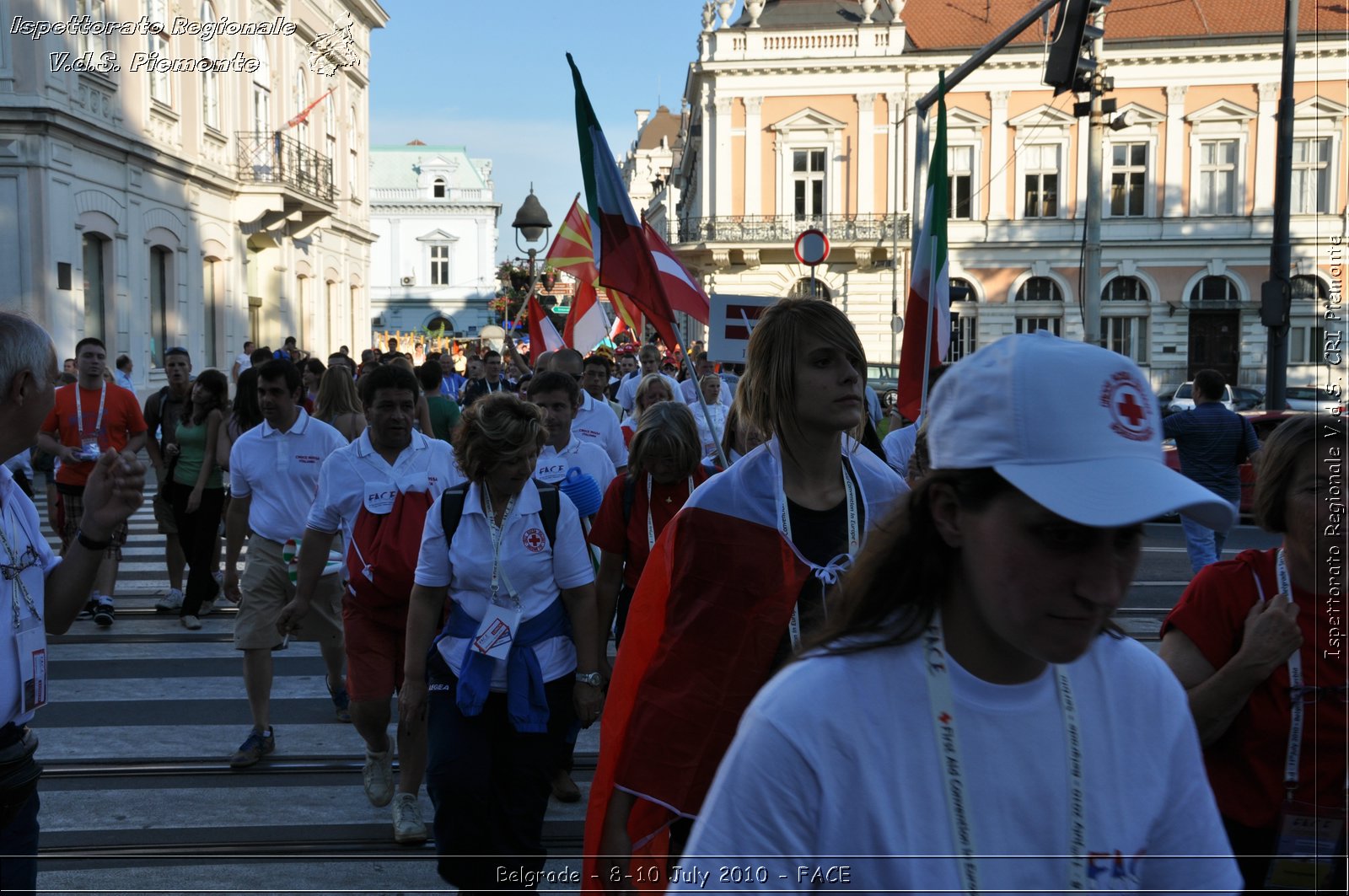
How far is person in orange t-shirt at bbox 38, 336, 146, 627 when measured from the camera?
8.98m

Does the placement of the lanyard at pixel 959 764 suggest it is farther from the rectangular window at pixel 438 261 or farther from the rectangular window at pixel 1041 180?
the rectangular window at pixel 438 261

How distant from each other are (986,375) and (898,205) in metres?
41.8

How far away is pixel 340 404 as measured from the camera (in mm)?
7234

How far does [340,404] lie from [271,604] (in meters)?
1.57

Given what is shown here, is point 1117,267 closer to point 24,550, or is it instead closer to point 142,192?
point 142,192

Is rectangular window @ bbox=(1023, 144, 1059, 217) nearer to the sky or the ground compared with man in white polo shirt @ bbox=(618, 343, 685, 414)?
nearer to the sky

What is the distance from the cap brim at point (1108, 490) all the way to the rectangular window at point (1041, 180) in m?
43.2

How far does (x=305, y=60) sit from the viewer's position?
32469mm

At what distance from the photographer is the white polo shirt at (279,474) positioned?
6.38 m

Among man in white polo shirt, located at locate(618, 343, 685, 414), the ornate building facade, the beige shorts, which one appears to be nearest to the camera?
the beige shorts

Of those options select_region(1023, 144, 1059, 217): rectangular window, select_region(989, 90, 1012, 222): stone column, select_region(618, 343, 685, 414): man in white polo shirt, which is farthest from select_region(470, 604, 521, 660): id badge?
select_region(1023, 144, 1059, 217): rectangular window

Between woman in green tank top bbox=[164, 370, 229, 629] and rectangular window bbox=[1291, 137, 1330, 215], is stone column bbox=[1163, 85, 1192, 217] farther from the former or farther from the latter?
woman in green tank top bbox=[164, 370, 229, 629]

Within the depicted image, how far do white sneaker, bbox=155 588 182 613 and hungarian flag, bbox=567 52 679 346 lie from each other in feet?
18.9

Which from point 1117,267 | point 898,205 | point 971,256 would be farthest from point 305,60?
point 1117,267
